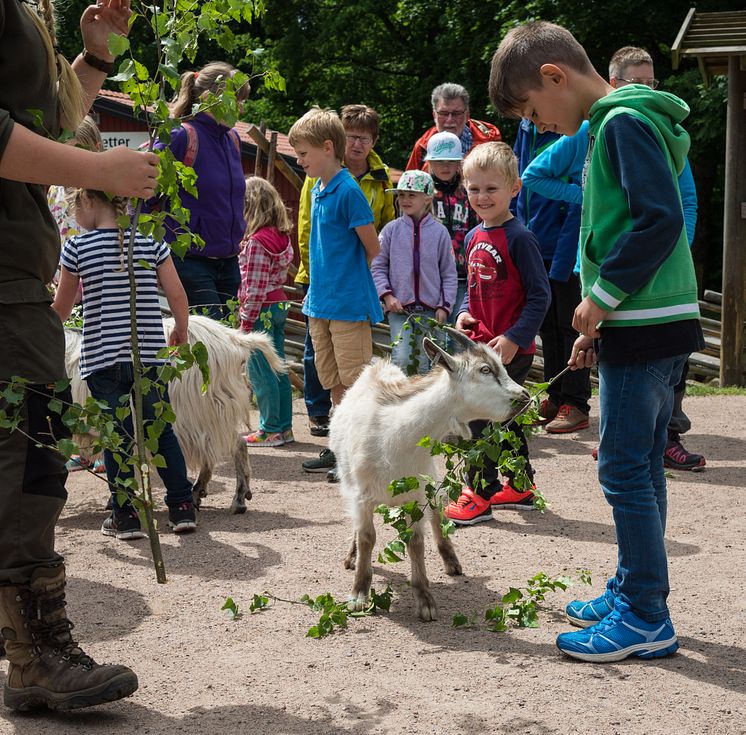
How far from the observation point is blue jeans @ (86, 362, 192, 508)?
532 cm

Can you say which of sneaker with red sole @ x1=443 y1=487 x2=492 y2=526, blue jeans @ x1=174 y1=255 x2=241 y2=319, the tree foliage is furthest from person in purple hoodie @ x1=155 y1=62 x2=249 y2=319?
the tree foliage

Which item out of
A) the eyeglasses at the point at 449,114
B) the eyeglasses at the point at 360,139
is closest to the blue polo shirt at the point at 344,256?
the eyeglasses at the point at 360,139

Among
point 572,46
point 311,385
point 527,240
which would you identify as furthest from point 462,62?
point 572,46

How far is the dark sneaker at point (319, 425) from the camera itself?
795cm

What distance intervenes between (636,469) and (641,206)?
894 millimetres

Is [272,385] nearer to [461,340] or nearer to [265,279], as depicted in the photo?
[265,279]

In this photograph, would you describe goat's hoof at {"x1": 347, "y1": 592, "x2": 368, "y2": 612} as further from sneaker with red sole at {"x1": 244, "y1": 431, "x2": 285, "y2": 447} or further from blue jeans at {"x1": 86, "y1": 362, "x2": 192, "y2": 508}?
sneaker with red sole at {"x1": 244, "y1": 431, "x2": 285, "y2": 447}

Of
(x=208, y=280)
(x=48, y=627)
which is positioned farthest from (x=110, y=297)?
(x=48, y=627)

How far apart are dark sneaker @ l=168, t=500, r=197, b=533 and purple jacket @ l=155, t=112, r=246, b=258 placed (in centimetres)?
190

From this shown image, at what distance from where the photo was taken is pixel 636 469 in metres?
3.68

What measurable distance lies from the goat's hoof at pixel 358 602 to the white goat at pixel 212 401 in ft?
5.87

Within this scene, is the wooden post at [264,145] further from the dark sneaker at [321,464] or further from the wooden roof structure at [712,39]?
the dark sneaker at [321,464]

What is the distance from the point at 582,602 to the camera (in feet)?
13.6

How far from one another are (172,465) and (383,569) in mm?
1329
